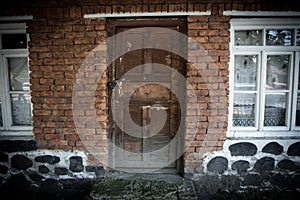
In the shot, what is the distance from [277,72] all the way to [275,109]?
1.60 feet

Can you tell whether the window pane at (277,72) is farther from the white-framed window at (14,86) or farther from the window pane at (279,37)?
the white-framed window at (14,86)

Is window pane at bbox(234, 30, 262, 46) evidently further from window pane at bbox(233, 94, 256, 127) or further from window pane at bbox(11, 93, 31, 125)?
window pane at bbox(11, 93, 31, 125)

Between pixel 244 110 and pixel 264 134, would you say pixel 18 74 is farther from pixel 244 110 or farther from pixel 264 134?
pixel 264 134

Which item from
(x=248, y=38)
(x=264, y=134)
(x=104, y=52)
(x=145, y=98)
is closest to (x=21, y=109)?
(x=104, y=52)

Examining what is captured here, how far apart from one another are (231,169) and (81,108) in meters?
2.07

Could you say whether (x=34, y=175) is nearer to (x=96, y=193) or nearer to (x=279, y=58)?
(x=96, y=193)

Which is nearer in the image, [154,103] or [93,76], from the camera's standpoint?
[93,76]

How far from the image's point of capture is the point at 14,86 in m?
2.83

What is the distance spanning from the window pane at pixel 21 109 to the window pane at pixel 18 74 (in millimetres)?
109

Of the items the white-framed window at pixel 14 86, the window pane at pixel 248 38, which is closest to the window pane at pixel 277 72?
the window pane at pixel 248 38

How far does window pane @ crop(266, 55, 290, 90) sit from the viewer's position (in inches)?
106

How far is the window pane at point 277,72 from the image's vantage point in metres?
2.69

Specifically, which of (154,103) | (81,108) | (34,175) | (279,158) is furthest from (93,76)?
(279,158)

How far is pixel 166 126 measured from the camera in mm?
2828
